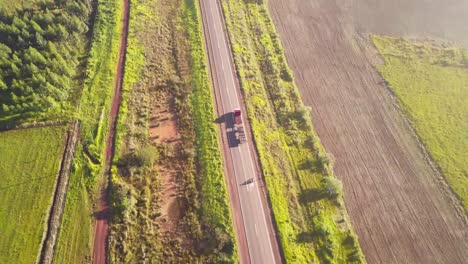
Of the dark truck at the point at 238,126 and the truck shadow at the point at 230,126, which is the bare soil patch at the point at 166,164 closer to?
the truck shadow at the point at 230,126

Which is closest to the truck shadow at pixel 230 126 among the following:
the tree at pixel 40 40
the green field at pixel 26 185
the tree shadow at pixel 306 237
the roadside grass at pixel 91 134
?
the tree shadow at pixel 306 237

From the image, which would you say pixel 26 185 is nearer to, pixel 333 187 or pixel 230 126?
pixel 230 126

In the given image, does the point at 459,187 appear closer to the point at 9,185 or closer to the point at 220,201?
the point at 220,201

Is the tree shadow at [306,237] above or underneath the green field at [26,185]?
underneath

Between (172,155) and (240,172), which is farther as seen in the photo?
(172,155)

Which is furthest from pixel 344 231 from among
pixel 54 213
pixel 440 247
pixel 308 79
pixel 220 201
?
pixel 54 213

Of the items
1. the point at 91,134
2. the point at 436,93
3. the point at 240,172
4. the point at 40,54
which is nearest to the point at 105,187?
the point at 91,134
